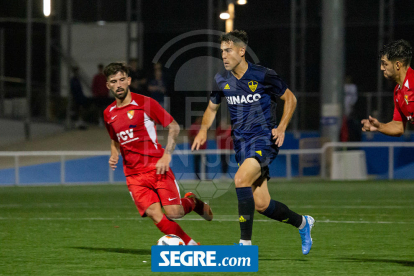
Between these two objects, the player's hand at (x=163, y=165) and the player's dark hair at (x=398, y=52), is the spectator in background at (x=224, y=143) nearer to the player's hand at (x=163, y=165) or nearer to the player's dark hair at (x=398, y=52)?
the player's hand at (x=163, y=165)

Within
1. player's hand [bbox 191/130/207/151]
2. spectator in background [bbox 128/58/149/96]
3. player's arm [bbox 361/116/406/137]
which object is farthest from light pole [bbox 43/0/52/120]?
player's arm [bbox 361/116/406/137]

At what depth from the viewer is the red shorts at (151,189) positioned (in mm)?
5963

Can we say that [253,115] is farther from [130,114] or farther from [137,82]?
[137,82]

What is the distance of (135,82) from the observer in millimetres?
15492

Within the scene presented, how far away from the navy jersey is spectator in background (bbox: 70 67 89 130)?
41.6 ft

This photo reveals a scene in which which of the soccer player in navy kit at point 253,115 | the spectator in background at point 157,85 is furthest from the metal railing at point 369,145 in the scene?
the soccer player in navy kit at point 253,115

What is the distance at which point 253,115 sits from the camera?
5.94 metres

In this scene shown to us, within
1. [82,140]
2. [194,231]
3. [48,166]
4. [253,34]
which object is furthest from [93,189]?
[253,34]

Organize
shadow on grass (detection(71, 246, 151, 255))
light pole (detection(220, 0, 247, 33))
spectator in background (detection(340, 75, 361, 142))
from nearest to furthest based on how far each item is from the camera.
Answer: shadow on grass (detection(71, 246, 151, 255))
spectator in background (detection(340, 75, 361, 142))
light pole (detection(220, 0, 247, 33))

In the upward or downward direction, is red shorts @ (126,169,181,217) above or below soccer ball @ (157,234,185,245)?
above

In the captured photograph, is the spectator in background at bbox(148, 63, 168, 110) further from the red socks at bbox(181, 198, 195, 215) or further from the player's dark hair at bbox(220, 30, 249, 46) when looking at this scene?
the player's dark hair at bbox(220, 30, 249, 46)

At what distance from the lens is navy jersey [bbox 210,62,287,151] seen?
589 centimetres

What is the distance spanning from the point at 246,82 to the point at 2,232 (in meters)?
3.59

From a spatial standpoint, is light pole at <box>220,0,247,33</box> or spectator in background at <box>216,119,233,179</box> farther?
light pole at <box>220,0,247,33</box>
